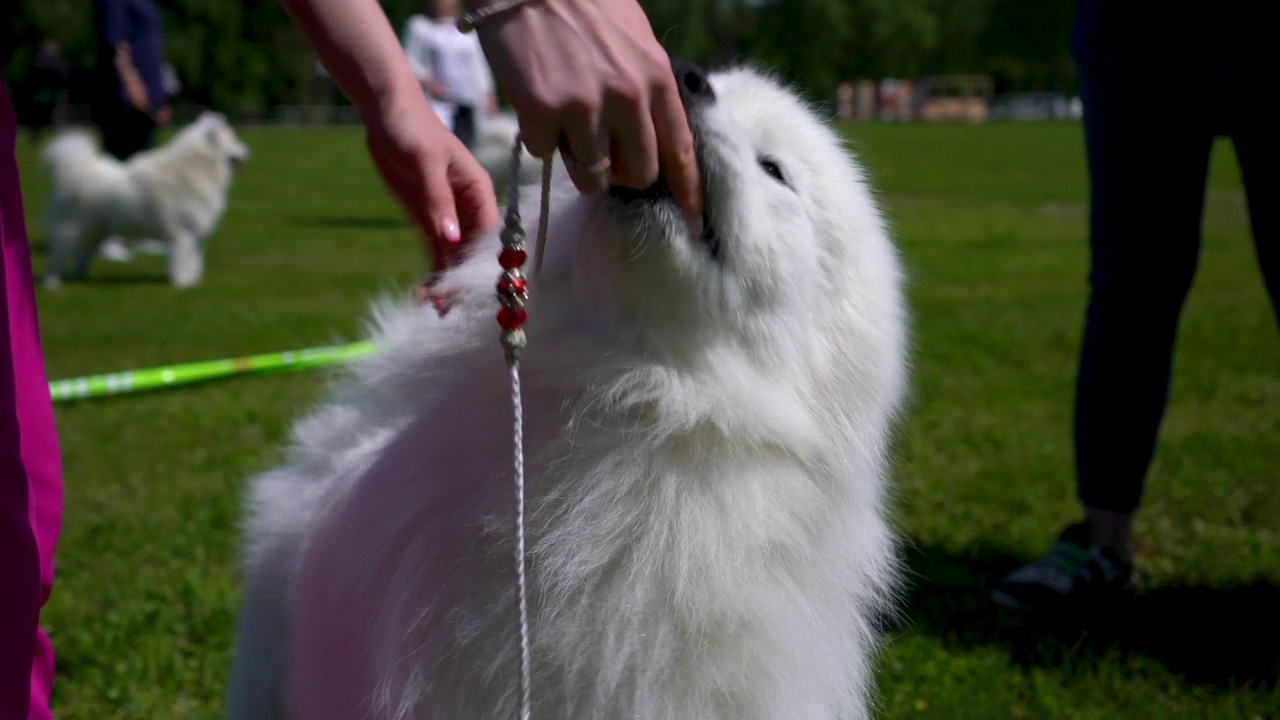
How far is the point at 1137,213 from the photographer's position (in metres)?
2.64

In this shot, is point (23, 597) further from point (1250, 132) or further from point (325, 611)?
point (1250, 132)

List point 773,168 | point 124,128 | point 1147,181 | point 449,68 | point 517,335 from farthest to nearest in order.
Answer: point 124,128 < point 449,68 < point 1147,181 < point 773,168 < point 517,335

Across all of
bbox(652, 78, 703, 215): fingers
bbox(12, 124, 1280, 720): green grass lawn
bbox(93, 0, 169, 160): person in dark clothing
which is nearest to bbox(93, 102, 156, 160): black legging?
bbox(93, 0, 169, 160): person in dark clothing

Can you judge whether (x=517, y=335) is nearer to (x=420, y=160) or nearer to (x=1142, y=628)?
(x=420, y=160)

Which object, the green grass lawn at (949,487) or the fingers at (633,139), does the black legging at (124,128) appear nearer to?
the green grass lawn at (949,487)

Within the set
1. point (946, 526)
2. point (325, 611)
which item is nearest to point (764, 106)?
point (325, 611)

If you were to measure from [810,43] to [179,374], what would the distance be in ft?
99.0

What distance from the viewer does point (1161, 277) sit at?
2.66 meters

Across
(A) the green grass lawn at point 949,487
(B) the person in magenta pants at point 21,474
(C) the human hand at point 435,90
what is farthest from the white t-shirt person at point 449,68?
(B) the person in magenta pants at point 21,474

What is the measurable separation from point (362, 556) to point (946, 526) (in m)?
2.39

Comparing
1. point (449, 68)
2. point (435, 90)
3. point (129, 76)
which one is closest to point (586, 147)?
point (435, 90)

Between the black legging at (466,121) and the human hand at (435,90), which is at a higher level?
the human hand at (435,90)

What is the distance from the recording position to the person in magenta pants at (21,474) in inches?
43.5

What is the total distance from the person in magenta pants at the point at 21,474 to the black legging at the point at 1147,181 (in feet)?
7.65
